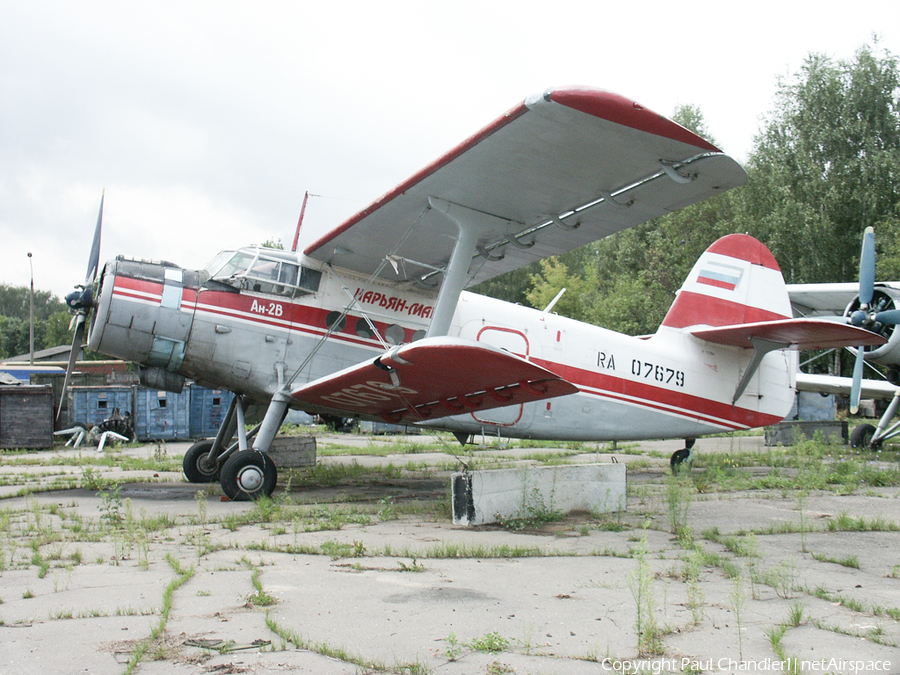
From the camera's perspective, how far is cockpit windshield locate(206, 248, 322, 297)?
309 inches

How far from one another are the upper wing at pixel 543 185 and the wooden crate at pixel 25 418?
11.1m

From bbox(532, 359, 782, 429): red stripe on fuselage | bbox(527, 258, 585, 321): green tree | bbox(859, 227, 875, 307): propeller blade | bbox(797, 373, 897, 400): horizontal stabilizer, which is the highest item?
bbox(527, 258, 585, 321): green tree

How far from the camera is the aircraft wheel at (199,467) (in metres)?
9.16

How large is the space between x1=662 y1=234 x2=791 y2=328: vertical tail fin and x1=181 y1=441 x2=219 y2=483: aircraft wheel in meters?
7.07

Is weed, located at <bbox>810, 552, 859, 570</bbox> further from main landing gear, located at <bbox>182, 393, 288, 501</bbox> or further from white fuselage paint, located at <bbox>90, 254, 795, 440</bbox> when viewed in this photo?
main landing gear, located at <bbox>182, 393, 288, 501</bbox>

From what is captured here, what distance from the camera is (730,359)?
9.87m

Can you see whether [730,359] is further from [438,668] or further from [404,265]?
[438,668]

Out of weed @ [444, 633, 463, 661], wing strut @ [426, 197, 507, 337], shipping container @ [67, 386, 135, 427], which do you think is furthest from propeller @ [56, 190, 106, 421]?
shipping container @ [67, 386, 135, 427]

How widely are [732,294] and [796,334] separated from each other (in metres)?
1.72

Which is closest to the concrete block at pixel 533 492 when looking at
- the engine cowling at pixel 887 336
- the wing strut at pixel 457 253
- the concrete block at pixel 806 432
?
the wing strut at pixel 457 253

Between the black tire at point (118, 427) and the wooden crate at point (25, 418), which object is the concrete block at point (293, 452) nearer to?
the wooden crate at point (25, 418)

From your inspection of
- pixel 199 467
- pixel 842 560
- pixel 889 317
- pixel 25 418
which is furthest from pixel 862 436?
pixel 25 418

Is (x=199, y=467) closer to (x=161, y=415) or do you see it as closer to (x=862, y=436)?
(x=161, y=415)

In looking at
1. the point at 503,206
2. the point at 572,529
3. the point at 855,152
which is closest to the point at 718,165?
the point at 503,206
